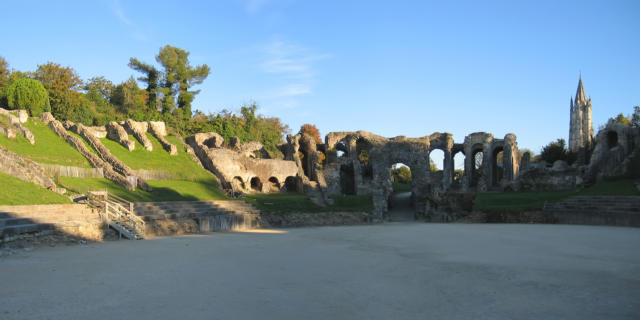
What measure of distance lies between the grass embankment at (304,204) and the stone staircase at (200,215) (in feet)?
4.96

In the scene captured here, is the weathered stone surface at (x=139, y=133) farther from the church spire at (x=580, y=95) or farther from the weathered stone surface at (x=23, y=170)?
the church spire at (x=580, y=95)

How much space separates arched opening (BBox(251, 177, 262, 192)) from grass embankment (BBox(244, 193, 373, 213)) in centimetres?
651

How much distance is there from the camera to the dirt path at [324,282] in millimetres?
6613

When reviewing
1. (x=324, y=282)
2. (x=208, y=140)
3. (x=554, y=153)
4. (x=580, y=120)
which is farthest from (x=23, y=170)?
(x=580, y=120)

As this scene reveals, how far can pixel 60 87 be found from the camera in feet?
132

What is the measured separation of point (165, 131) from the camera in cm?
3725

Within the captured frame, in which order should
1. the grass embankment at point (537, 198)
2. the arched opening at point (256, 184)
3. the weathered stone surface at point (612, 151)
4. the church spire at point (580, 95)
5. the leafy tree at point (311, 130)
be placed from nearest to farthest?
the grass embankment at point (537, 198) → the weathered stone surface at point (612, 151) → the arched opening at point (256, 184) → the leafy tree at point (311, 130) → the church spire at point (580, 95)

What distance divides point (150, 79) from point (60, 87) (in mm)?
11957

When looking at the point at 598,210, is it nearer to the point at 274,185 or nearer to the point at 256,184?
the point at 274,185

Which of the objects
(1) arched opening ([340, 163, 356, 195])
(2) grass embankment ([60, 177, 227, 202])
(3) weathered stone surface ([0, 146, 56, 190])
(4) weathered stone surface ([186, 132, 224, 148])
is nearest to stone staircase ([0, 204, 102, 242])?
(3) weathered stone surface ([0, 146, 56, 190])

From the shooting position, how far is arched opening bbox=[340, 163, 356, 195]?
→ 1645 inches

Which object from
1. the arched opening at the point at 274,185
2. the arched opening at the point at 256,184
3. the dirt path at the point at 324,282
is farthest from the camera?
the arched opening at the point at 274,185

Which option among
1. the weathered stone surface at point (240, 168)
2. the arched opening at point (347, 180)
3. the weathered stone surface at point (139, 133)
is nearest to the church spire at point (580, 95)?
the arched opening at point (347, 180)

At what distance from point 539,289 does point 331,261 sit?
17.2 feet
